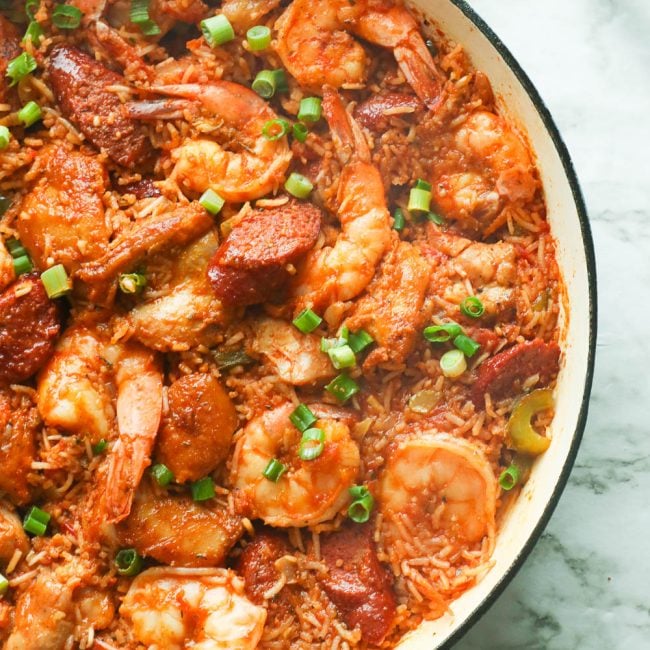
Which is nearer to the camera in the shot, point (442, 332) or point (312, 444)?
point (312, 444)

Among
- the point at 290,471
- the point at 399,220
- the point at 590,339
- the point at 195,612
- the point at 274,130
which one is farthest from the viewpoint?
the point at 399,220

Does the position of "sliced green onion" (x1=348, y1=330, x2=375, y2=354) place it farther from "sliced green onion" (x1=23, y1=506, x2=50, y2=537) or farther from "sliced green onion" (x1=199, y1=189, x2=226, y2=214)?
"sliced green onion" (x1=23, y1=506, x2=50, y2=537)

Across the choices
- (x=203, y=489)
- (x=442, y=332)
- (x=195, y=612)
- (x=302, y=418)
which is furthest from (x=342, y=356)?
(x=195, y=612)

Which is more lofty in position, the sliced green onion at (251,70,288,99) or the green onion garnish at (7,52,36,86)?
the sliced green onion at (251,70,288,99)

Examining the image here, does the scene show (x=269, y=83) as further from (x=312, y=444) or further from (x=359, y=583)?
(x=359, y=583)

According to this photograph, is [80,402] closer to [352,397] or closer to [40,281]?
[40,281]

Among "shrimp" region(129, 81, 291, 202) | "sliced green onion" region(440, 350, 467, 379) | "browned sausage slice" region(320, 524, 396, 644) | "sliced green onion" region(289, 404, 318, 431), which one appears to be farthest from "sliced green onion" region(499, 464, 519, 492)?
"shrimp" region(129, 81, 291, 202)

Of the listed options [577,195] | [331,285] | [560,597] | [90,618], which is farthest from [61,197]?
[560,597]
